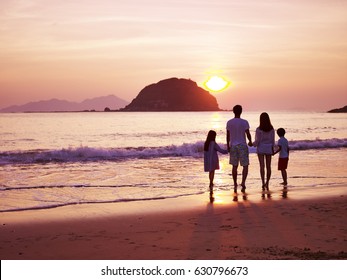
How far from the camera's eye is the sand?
671 cm

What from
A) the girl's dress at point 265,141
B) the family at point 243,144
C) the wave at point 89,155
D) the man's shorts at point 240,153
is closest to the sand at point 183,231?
the man's shorts at point 240,153

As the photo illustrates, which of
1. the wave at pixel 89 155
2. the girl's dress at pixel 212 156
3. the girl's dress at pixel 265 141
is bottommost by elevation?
the wave at pixel 89 155

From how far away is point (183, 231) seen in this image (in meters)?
8.18

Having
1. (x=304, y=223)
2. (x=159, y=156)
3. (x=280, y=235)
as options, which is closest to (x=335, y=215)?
(x=304, y=223)

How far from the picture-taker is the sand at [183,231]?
6.71 metres

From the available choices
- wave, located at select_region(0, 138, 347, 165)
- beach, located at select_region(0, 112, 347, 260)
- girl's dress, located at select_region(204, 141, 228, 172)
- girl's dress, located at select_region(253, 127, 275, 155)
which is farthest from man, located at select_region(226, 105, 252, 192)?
wave, located at select_region(0, 138, 347, 165)

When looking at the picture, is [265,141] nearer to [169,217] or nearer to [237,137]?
[237,137]

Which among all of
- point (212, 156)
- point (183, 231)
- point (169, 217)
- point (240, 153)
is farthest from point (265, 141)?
point (183, 231)

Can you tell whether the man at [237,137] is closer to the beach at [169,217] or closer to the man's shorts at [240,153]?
the man's shorts at [240,153]

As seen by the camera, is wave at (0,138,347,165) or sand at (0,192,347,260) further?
wave at (0,138,347,165)

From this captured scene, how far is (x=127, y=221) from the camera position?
923 cm

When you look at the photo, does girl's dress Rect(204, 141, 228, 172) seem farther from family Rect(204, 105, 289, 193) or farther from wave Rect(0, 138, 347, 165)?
wave Rect(0, 138, 347, 165)

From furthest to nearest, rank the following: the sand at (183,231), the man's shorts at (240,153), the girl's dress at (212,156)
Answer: the girl's dress at (212,156), the man's shorts at (240,153), the sand at (183,231)
